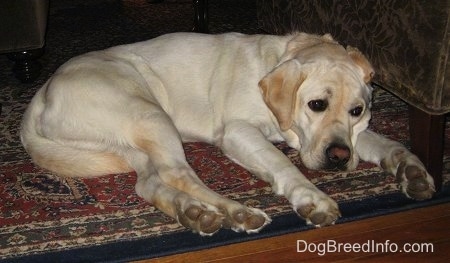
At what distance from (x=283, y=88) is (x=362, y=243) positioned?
2.37 feet

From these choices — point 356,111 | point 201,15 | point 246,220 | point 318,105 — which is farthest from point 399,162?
point 201,15

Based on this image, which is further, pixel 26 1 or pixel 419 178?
pixel 26 1

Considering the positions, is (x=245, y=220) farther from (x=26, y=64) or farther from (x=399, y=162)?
(x=26, y=64)

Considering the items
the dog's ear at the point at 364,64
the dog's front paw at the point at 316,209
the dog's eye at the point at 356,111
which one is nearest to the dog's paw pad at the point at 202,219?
the dog's front paw at the point at 316,209

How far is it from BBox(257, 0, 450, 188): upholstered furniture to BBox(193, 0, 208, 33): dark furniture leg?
5.98ft

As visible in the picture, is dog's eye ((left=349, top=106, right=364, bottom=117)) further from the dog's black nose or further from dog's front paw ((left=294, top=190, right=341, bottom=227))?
dog's front paw ((left=294, top=190, right=341, bottom=227))

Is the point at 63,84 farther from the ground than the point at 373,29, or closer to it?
closer to it

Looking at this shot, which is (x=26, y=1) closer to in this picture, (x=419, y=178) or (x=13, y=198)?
(x=13, y=198)

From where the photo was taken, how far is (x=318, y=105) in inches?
91.8

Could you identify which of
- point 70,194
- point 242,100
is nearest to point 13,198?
point 70,194

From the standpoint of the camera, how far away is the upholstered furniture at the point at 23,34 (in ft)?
12.1

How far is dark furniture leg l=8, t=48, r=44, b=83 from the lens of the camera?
3.86 m

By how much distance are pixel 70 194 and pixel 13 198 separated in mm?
249

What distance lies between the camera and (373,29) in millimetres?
2539
